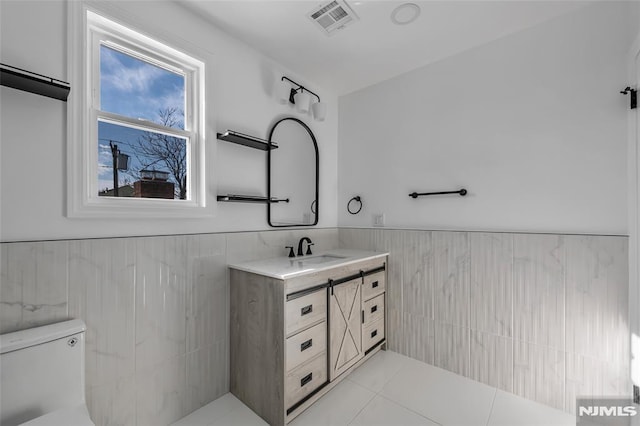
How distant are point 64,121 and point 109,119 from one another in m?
0.23

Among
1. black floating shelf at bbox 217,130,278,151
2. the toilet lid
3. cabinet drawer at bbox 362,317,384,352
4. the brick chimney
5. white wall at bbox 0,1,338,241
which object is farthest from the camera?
cabinet drawer at bbox 362,317,384,352

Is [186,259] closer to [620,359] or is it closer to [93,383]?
[93,383]

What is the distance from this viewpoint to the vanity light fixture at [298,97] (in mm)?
2277

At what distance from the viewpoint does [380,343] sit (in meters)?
2.41

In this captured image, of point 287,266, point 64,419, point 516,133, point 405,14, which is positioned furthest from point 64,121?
point 516,133

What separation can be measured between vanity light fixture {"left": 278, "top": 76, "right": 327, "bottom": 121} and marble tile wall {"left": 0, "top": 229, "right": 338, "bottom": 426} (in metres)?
1.21

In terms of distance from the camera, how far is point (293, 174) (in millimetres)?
2490

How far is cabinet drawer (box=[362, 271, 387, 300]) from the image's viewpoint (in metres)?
2.21

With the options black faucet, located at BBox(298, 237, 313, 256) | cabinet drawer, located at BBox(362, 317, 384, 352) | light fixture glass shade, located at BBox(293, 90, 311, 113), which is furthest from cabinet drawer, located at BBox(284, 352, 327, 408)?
light fixture glass shade, located at BBox(293, 90, 311, 113)

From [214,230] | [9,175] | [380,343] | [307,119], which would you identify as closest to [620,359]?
[380,343]

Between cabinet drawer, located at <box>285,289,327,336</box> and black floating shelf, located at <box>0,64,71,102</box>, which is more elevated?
black floating shelf, located at <box>0,64,71,102</box>

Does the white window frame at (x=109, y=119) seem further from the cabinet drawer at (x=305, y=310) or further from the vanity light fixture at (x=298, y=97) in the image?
the cabinet drawer at (x=305, y=310)

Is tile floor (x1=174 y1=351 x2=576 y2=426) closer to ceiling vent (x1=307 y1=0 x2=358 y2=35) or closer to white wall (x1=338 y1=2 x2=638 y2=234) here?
white wall (x1=338 y1=2 x2=638 y2=234)

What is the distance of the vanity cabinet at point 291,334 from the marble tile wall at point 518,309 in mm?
544
